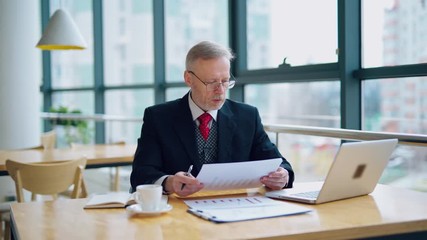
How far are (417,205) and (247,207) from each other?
19.8 inches

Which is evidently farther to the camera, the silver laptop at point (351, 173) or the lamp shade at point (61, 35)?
the lamp shade at point (61, 35)

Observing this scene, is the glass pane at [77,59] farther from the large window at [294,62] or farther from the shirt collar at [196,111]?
the shirt collar at [196,111]

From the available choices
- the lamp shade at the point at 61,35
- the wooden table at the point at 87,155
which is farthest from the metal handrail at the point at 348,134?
the lamp shade at the point at 61,35

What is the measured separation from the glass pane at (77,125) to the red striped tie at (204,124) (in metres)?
4.71

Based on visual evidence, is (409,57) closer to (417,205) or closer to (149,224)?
(417,205)

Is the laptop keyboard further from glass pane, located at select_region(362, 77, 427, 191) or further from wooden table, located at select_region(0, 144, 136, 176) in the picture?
wooden table, located at select_region(0, 144, 136, 176)

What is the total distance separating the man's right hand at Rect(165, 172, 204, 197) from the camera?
1658 millimetres

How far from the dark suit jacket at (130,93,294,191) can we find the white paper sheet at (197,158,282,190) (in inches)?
8.3

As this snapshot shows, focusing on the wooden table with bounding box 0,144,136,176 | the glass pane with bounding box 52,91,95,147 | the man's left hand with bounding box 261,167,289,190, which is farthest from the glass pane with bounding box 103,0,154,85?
the man's left hand with bounding box 261,167,289,190

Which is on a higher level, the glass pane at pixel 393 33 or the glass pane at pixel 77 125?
the glass pane at pixel 393 33

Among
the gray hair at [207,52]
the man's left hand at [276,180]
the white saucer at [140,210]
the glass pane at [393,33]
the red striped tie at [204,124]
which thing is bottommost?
the white saucer at [140,210]

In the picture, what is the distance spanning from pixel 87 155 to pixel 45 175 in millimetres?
613

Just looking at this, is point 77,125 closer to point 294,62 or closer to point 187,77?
point 294,62

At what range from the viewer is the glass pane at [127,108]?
19.8 ft
